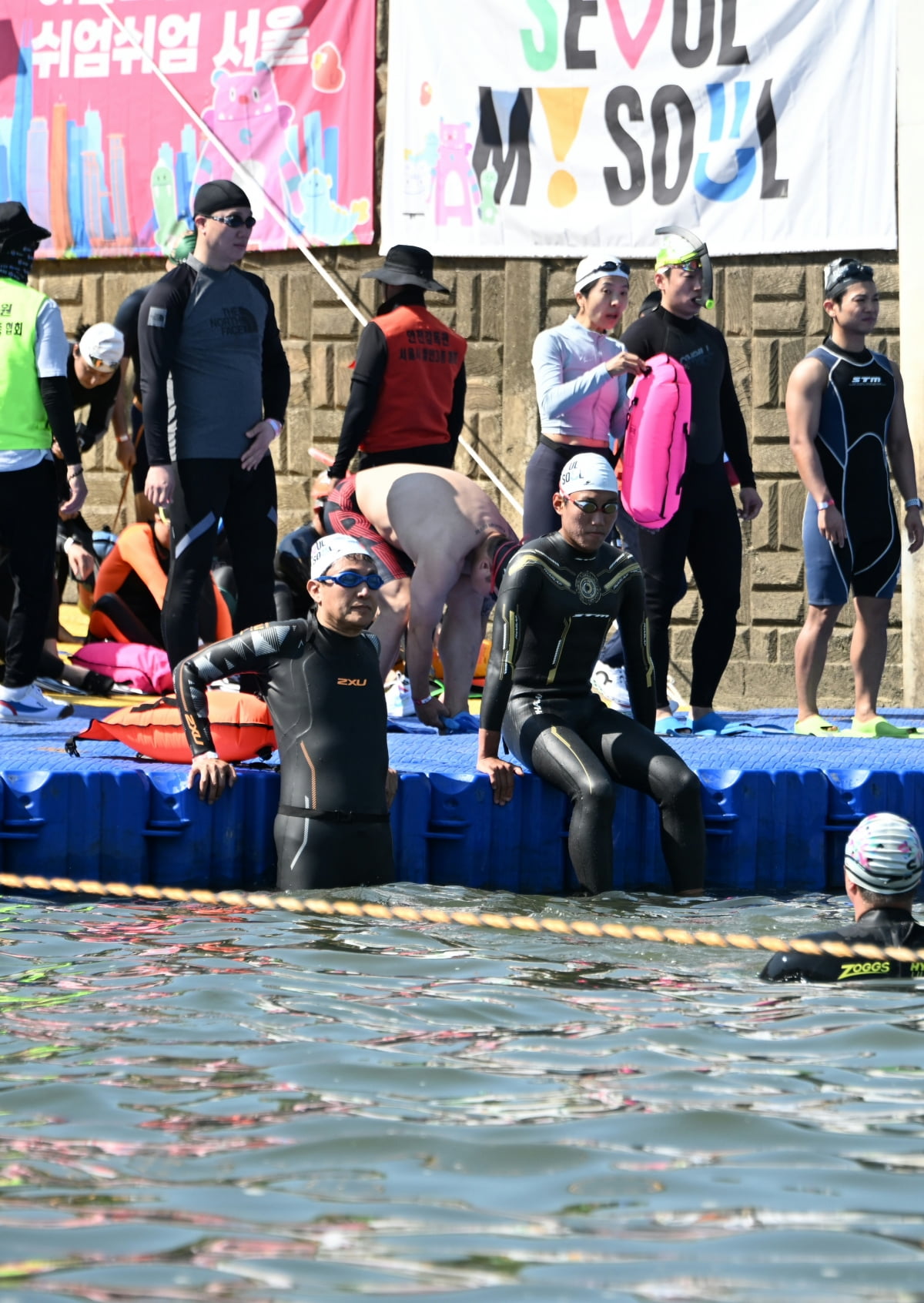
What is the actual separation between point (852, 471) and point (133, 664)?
147 inches

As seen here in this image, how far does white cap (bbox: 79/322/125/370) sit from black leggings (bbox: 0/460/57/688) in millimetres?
1675

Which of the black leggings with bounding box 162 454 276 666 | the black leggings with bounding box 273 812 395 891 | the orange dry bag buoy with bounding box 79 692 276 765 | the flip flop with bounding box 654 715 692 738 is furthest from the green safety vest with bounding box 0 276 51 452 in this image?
the flip flop with bounding box 654 715 692 738

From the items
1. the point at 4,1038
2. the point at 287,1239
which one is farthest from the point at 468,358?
the point at 287,1239

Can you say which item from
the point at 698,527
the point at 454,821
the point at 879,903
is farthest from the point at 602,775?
the point at 698,527

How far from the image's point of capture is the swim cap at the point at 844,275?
8.43 m

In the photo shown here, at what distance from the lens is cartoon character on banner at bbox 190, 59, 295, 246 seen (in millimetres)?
12781

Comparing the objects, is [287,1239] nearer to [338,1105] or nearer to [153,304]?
[338,1105]

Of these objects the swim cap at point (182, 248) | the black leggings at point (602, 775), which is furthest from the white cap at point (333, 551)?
the swim cap at point (182, 248)

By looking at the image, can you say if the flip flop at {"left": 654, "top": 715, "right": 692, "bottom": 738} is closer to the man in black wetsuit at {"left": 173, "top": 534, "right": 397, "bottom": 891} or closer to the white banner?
the man in black wetsuit at {"left": 173, "top": 534, "right": 397, "bottom": 891}

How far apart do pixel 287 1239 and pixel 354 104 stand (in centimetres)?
1035

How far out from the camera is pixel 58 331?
27.0 feet

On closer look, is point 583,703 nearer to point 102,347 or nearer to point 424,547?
point 424,547

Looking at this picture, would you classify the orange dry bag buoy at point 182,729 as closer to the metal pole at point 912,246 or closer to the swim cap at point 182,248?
the swim cap at point 182,248

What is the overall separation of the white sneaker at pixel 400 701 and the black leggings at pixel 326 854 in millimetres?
2331
